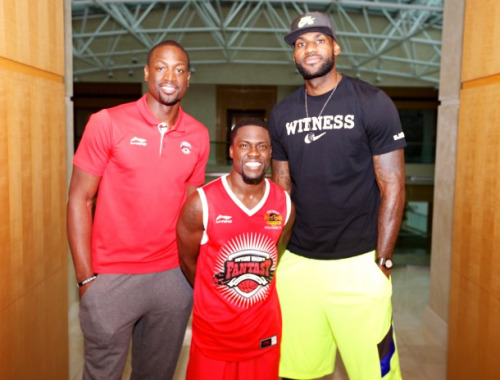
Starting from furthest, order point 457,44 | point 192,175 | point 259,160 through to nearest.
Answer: point 457,44
point 192,175
point 259,160

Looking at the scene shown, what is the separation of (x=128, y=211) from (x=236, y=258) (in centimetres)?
50

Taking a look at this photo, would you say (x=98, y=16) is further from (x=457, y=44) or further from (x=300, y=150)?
(x=300, y=150)

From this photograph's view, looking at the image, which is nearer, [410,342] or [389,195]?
[389,195]

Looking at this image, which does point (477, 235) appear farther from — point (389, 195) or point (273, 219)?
point (273, 219)

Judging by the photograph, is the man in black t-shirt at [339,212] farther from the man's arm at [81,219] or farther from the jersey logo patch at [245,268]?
the man's arm at [81,219]

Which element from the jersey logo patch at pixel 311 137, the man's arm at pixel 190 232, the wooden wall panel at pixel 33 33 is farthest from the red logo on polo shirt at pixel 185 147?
the wooden wall panel at pixel 33 33

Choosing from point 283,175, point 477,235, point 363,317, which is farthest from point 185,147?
point 477,235

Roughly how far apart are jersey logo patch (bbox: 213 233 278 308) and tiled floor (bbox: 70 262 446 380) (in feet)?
5.30

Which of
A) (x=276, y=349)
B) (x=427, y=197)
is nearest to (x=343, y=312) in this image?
(x=276, y=349)

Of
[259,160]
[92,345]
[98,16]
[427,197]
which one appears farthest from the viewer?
[98,16]

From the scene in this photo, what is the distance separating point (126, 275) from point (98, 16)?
17104 mm

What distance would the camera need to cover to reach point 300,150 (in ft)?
7.39

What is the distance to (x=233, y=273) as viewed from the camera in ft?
6.73

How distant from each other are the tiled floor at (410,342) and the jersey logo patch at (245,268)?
162 cm
